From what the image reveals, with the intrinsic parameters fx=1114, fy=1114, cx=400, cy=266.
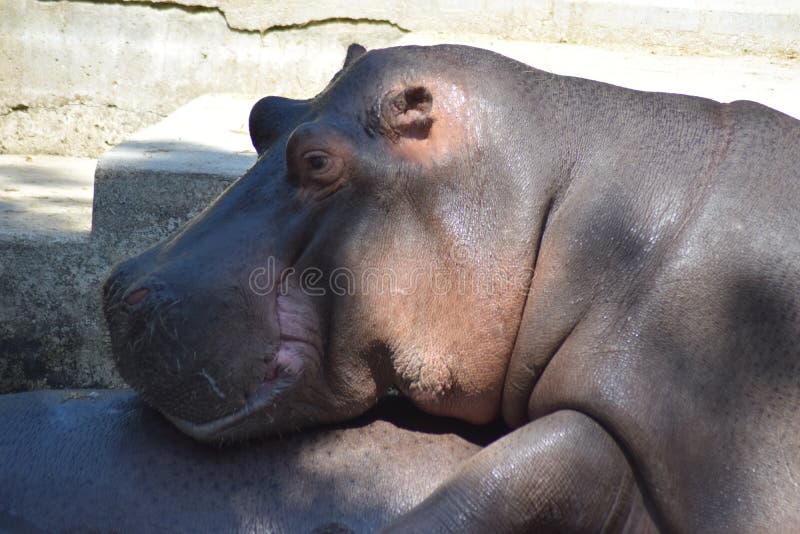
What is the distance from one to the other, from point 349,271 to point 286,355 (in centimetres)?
22

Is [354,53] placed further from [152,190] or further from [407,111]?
[152,190]

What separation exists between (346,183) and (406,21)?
3.27 metres

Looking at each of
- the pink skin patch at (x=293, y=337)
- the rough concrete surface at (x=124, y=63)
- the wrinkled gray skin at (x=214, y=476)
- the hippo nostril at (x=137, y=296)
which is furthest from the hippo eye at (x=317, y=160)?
the rough concrete surface at (x=124, y=63)

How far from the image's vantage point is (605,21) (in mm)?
5391

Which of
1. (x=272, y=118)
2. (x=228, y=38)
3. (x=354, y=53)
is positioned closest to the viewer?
(x=272, y=118)

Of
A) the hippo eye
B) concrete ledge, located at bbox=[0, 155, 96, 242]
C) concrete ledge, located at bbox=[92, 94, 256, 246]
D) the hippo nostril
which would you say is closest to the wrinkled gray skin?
the hippo nostril

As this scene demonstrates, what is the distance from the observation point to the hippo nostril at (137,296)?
227 cm

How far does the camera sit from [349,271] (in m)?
2.30

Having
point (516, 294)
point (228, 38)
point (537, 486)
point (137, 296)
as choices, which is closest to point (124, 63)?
point (228, 38)

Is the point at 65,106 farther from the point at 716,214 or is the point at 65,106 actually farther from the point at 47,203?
the point at 716,214

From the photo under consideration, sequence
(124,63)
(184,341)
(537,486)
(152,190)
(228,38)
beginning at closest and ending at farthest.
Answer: (537,486) → (184,341) → (152,190) → (228,38) → (124,63)

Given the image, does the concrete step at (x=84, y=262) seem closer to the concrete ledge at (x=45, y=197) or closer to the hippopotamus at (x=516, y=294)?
the concrete ledge at (x=45, y=197)

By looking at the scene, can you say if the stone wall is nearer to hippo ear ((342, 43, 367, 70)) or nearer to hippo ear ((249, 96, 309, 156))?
hippo ear ((342, 43, 367, 70))

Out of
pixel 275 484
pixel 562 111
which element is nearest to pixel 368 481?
pixel 275 484
